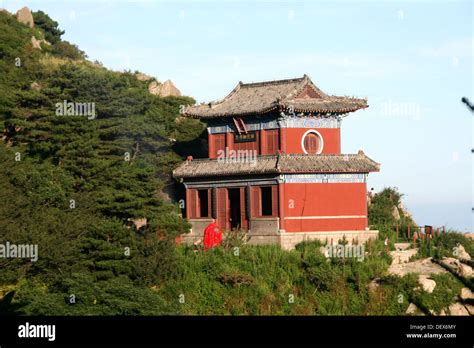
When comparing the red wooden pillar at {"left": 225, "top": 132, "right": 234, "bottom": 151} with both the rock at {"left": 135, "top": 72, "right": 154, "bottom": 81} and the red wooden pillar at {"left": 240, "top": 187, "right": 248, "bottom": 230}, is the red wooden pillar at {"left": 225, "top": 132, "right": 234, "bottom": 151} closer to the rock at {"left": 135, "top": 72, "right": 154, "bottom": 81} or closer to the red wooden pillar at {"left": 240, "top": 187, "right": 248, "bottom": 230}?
the red wooden pillar at {"left": 240, "top": 187, "right": 248, "bottom": 230}

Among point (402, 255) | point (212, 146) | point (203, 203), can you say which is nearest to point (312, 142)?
point (212, 146)

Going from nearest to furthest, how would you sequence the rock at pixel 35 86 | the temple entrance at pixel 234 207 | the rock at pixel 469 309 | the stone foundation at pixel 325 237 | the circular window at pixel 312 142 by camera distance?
the rock at pixel 469 309
the stone foundation at pixel 325 237
the temple entrance at pixel 234 207
the circular window at pixel 312 142
the rock at pixel 35 86

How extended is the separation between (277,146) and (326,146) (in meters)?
2.20

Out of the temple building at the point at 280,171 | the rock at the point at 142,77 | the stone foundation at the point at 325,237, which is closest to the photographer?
the stone foundation at the point at 325,237

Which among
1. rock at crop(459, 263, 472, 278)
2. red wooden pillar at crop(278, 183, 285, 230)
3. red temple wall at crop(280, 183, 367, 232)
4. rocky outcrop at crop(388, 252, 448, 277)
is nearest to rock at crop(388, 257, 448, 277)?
rocky outcrop at crop(388, 252, 448, 277)

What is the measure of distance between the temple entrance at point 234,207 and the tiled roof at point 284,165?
3.04ft

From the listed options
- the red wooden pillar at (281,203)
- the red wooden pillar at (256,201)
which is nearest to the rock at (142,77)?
the red wooden pillar at (256,201)

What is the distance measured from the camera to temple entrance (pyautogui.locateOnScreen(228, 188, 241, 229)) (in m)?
42.7

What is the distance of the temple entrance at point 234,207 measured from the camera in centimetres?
4266

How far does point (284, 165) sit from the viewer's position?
134 feet

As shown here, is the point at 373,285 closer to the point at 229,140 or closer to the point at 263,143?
the point at 263,143

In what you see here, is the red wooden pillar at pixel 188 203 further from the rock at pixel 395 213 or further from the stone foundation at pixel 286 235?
the rock at pixel 395 213

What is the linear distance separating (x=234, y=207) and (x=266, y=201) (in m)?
1.75
